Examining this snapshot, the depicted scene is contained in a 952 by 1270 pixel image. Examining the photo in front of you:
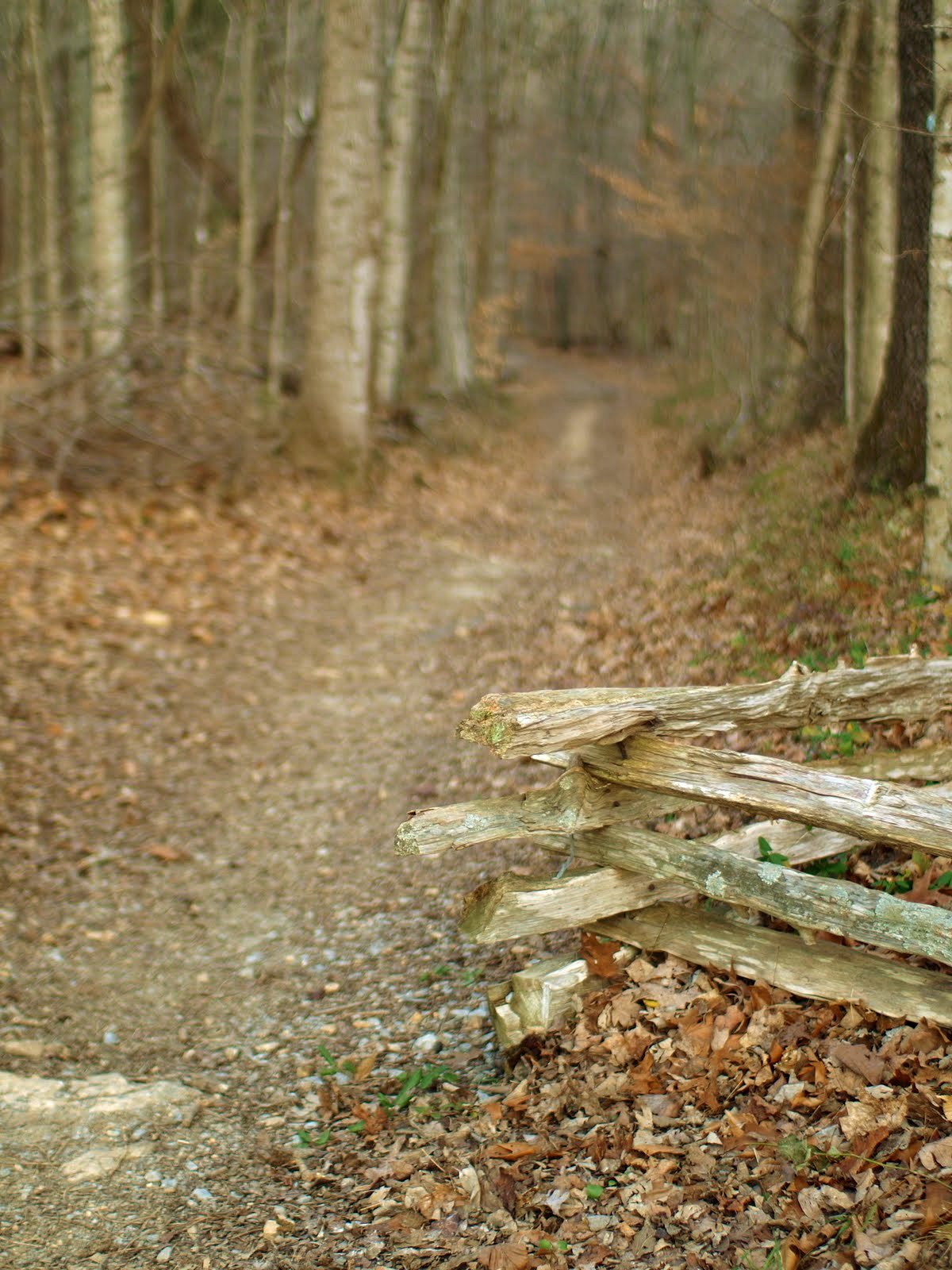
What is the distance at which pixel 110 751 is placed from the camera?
7.57 metres

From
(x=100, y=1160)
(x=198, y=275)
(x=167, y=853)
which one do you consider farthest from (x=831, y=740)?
(x=198, y=275)

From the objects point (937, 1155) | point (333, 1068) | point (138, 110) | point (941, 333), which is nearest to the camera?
point (937, 1155)

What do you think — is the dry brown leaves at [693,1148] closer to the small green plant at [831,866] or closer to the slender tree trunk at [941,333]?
the small green plant at [831,866]

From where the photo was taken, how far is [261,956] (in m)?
5.63

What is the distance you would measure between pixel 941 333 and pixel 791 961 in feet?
16.5

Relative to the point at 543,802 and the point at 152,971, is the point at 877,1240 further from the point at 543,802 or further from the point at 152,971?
the point at 152,971

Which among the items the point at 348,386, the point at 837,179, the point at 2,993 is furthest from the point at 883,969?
the point at 837,179

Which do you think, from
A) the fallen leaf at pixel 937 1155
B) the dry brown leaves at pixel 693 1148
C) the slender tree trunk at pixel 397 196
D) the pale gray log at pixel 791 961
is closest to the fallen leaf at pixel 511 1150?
the dry brown leaves at pixel 693 1148

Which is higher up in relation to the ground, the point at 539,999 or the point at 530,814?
the point at 530,814

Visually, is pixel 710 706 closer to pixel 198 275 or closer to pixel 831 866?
pixel 831 866

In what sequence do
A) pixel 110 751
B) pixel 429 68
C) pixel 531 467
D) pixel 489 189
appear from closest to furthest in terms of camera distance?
pixel 110 751 < pixel 531 467 < pixel 429 68 < pixel 489 189

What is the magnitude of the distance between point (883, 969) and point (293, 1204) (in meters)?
2.37

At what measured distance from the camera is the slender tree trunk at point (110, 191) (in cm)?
1254

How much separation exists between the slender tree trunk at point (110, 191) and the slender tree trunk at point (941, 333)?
28.5 feet
